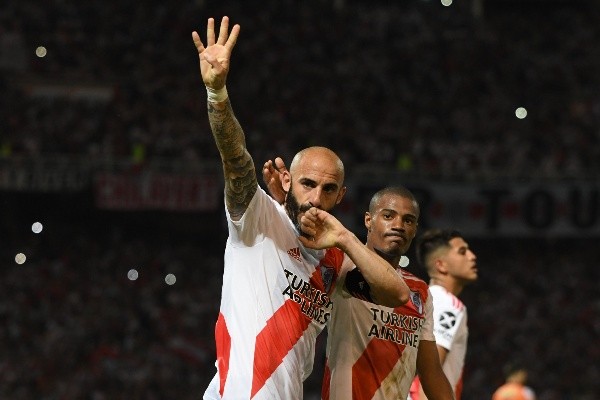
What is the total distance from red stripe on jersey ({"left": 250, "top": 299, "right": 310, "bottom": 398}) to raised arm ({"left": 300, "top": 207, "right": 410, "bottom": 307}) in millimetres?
321

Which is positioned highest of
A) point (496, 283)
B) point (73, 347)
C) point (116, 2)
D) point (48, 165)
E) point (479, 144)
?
point (116, 2)

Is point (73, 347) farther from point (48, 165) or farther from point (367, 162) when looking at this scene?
point (367, 162)

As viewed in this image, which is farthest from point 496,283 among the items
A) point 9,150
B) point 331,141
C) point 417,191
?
point 9,150

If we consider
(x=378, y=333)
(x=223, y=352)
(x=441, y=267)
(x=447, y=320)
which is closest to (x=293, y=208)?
(x=223, y=352)

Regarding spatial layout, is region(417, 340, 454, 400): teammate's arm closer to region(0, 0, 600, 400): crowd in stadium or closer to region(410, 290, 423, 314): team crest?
region(410, 290, 423, 314): team crest

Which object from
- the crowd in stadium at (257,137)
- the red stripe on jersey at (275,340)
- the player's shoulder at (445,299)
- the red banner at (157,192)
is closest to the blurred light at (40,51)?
the crowd in stadium at (257,137)

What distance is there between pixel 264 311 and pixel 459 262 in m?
3.05

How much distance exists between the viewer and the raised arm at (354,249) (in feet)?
14.6

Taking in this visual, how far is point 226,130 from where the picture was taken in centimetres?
446

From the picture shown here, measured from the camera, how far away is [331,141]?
21.7 metres

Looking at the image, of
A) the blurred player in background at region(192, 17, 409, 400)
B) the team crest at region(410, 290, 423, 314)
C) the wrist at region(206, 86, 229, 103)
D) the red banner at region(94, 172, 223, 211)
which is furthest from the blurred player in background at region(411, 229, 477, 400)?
the red banner at region(94, 172, 223, 211)

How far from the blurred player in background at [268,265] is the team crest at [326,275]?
0.39 ft

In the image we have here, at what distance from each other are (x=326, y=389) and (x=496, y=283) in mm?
16898

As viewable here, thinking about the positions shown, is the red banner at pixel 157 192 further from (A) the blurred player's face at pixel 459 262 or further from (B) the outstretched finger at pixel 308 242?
(B) the outstretched finger at pixel 308 242
